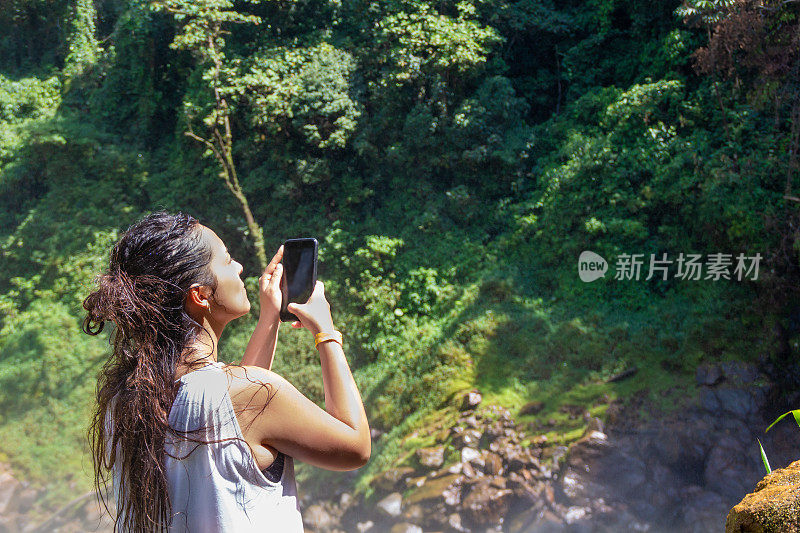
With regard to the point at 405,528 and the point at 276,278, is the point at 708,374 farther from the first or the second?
the point at 276,278

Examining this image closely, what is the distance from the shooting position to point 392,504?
16.7 ft

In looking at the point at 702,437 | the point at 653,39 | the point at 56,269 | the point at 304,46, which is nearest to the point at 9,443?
the point at 56,269

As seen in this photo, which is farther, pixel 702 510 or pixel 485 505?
pixel 485 505

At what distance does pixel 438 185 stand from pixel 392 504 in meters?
3.41

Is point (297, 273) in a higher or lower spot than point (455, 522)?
higher

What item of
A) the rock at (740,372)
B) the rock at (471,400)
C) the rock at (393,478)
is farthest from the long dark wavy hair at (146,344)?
the rock at (740,372)

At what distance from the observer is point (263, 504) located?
1.06 metres

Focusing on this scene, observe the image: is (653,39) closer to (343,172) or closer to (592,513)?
(343,172)

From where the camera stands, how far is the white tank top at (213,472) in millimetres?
1039

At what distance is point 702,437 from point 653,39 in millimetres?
4027

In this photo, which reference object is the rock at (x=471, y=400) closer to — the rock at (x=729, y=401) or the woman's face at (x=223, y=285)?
the rock at (x=729, y=401)

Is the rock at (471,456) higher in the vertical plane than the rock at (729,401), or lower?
lower

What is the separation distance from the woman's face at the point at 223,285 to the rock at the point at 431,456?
4201 mm

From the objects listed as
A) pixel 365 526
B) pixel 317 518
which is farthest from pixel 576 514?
pixel 317 518
